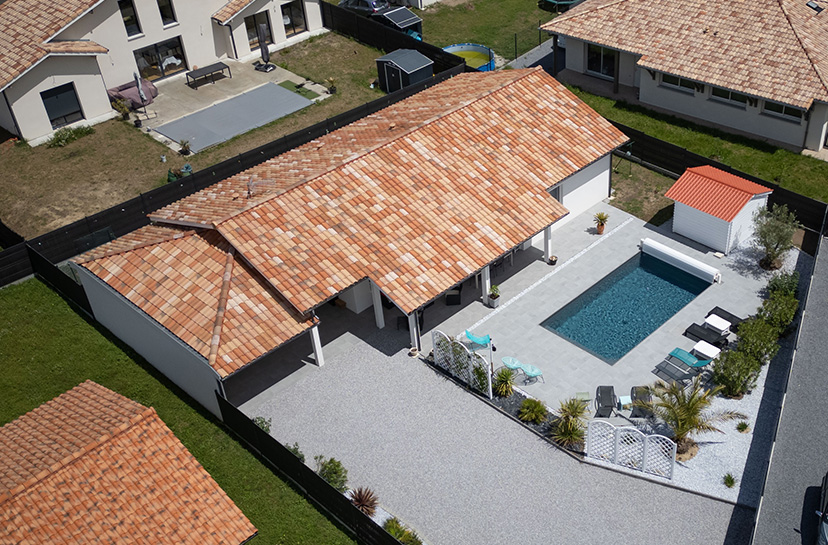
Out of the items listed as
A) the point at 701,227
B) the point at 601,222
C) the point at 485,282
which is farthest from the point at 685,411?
the point at 601,222

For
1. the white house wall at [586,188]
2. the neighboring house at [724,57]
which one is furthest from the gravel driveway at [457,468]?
the neighboring house at [724,57]

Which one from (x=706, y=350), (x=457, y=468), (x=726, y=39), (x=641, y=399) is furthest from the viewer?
(x=726, y=39)

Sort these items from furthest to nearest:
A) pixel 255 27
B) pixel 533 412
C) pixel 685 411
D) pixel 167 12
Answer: pixel 255 27, pixel 167 12, pixel 533 412, pixel 685 411

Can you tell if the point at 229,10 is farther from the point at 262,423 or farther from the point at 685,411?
the point at 685,411

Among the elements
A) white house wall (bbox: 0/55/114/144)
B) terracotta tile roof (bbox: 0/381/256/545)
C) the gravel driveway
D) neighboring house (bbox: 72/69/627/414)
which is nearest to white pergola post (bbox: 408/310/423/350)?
neighboring house (bbox: 72/69/627/414)

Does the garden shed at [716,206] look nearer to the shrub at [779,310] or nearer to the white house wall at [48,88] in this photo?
the shrub at [779,310]

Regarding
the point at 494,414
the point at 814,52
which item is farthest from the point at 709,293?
the point at 814,52

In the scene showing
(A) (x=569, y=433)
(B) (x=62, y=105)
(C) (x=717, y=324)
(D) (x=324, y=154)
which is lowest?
(A) (x=569, y=433)
